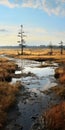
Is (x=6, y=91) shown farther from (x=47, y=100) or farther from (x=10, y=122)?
(x=10, y=122)

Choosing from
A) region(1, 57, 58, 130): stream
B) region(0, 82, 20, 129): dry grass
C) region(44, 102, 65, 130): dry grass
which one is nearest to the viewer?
region(44, 102, 65, 130): dry grass

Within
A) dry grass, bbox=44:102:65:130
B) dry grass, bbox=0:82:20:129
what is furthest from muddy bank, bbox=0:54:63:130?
dry grass, bbox=44:102:65:130

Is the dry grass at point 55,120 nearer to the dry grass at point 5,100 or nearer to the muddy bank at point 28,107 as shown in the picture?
the muddy bank at point 28,107

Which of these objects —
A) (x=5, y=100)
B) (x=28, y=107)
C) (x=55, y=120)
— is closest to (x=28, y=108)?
(x=28, y=107)

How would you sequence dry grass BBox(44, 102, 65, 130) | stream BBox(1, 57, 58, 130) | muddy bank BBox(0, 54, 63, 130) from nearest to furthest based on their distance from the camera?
1. dry grass BBox(44, 102, 65, 130)
2. stream BBox(1, 57, 58, 130)
3. muddy bank BBox(0, 54, 63, 130)

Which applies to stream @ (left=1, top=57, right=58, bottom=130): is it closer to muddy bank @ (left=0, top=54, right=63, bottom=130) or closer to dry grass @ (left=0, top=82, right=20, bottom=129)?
muddy bank @ (left=0, top=54, right=63, bottom=130)

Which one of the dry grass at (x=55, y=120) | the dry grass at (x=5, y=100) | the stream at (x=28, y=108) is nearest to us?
the dry grass at (x=55, y=120)

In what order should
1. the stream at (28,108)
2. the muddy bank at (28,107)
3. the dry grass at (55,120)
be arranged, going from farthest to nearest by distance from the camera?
1. the muddy bank at (28,107)
2. the stream at (28,108)
3. the dry grass at (55,120)

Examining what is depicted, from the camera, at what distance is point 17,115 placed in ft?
56.4

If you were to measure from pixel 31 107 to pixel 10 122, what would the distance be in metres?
3.69

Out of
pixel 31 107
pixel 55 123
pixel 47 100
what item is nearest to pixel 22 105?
pixel 31 107

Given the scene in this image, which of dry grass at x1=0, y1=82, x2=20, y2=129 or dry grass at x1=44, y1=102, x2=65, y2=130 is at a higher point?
dry grass at x1=44, y1=102, x2=65, y2=130

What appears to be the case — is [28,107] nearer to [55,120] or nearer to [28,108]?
[28,108]

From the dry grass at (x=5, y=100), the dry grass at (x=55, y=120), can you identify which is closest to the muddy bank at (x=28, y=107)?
the dry grass at (x=5, y=100)
